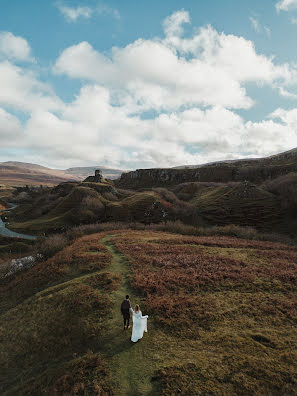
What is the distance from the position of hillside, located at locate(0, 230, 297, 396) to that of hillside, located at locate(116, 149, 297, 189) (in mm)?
114811

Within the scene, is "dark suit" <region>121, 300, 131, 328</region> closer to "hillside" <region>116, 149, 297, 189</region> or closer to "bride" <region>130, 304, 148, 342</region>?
"bride" <region>130, 304, 148, 342</region>

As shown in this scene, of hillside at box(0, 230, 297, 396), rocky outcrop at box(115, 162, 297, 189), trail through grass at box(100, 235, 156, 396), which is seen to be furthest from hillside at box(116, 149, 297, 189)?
trail through grass at box(100, 235, 156, 396)

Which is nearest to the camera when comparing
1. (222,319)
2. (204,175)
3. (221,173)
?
(222,319)

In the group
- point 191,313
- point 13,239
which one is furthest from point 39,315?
point 13,239

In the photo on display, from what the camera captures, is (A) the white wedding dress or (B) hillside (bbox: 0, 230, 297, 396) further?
(A) the white wedding dress

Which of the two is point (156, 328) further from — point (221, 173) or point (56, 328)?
point (221, 173)

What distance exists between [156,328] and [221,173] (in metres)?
155

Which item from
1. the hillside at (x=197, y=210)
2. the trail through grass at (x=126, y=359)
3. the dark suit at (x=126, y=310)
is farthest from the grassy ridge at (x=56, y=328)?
the hillside at (x=197, y=210)

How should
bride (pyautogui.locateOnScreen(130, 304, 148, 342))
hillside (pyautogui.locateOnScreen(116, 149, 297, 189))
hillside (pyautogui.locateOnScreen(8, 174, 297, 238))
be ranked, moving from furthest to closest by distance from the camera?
hillside (pyautogui.locateOnScreen(116, 149, 297, 189))
hillside (pyautogui.locateOnScreen(8, 174, 297, 238))
bride (pyautogui.locateOnScreen(130, 304, 148, 342))

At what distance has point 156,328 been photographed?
49.5ft

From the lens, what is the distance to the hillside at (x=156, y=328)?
1099cm

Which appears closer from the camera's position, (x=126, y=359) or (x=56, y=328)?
(x=126, y=359)

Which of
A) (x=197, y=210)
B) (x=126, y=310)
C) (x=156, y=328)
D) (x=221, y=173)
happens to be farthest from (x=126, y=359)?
(x=221, y=173)

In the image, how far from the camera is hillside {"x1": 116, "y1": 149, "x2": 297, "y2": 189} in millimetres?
127706
